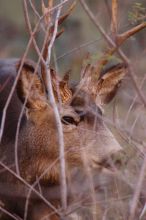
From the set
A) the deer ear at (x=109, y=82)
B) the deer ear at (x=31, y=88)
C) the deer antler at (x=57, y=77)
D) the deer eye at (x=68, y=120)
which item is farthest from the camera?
the deer ear at (x=109, y=82)

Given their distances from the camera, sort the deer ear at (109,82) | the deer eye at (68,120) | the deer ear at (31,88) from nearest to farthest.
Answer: the deer ear at (31,88) < the deer eye at (68,120) < the deer ear at (109,82)

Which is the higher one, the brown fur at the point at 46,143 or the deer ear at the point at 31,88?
the deer ear at the point at 31,88

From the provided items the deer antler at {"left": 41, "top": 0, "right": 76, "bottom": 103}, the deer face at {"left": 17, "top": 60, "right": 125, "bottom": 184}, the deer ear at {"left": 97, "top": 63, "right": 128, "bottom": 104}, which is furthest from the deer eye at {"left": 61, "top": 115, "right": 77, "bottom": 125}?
the deer ear at {"left": 97, "top": 63, "right": 128, "bottom": 104}

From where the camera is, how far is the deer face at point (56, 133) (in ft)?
20.7

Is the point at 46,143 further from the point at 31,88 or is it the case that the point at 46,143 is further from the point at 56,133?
the point at 31,88

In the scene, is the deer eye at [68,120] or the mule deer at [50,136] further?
the deer eye at [68,120]

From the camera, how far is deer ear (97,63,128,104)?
21.9ft

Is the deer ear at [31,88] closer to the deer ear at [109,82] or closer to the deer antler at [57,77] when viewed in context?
the deer antler at [57,77]

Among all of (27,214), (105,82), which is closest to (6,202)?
(27,214)

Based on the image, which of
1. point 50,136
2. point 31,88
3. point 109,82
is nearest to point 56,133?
point 50,136

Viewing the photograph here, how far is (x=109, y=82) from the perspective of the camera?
6836 millimetres

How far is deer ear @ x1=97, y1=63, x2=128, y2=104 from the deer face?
18 mm

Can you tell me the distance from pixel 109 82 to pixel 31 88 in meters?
0.74

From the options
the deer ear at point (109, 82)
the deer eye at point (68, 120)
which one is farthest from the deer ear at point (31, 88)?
the deer ear at point (109, 82)
